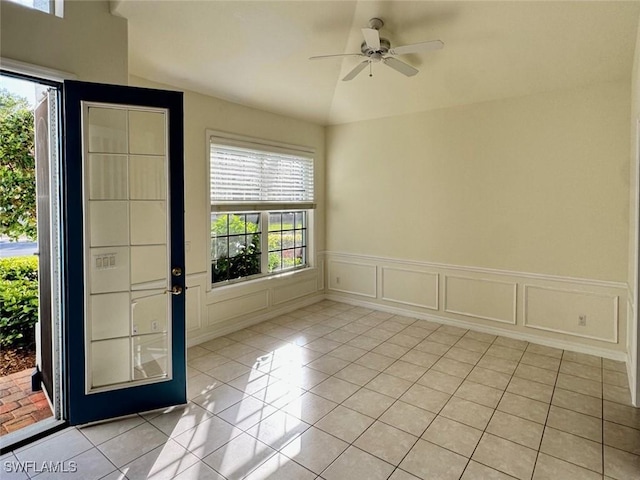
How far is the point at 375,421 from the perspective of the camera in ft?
9.05

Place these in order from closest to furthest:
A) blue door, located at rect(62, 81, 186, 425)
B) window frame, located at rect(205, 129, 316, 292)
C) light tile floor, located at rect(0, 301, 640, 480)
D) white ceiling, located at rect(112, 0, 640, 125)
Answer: light tile floor, located at rect(0, 301, 640, 480) → blue door, located at rect(62, 81, 186, 425) → white ceiling, located at rect(112, 0, 640, 125) → window frame, located at rect(205, 129, 316, 292)

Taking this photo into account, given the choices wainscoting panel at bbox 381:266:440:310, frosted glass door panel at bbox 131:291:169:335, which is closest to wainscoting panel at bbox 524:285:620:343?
wainscoting panel at bbox 381:266:440:310

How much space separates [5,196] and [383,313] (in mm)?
4800

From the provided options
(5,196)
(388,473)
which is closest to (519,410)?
(388,473)

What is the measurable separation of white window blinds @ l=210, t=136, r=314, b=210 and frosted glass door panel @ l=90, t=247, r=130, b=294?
164 centimetres

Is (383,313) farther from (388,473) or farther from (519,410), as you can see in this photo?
(388,473)

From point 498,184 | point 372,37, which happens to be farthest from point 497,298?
point 372,37

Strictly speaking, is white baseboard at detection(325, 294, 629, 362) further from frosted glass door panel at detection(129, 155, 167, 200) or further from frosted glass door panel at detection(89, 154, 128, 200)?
frosted glass door panel at detection(89, 154, 128, 200)

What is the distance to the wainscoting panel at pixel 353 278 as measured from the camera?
5641mm

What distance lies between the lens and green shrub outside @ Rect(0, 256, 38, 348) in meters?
3.85

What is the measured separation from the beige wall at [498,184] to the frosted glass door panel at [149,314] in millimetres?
3389

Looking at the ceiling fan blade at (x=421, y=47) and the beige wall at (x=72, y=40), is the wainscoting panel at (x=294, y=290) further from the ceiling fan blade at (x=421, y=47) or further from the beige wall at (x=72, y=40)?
the ceiling fan blade at (x=421, y=47)

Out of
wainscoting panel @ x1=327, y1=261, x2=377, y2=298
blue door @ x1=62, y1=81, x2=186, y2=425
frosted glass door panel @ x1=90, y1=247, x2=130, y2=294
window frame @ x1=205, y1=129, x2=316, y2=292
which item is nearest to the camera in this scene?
blue door @ x1=62, y1=81, x2=186, y2=425

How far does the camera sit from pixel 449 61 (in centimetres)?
397
